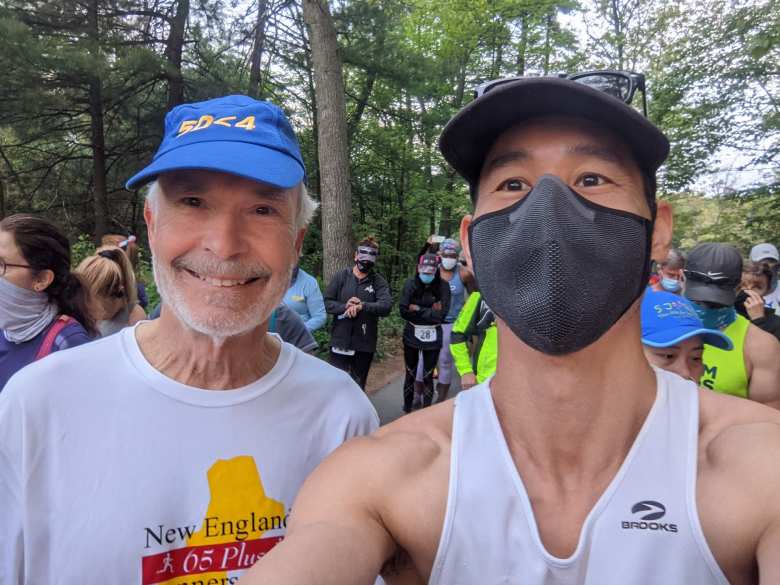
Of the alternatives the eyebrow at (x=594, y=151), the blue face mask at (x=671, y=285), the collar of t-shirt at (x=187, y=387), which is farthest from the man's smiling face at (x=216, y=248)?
the blue face mask at (x=671, y=285)

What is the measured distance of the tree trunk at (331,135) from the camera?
8.49 metres

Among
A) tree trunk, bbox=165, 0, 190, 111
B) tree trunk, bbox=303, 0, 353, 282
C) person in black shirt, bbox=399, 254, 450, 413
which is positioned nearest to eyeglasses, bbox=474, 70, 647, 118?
person in black shirt, bbox=399, 254, 450, 413

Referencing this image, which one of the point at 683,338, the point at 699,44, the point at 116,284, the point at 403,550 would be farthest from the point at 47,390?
the point at 699,44

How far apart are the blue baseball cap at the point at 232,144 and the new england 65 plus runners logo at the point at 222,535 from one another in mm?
835

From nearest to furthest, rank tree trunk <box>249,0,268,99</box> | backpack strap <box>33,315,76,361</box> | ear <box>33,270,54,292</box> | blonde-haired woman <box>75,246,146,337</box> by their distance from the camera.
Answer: backpack strap <box>33,315,76,361</box>, ear <box>33,270,54,292</box>, blonde-haired woman <box>75,246,146,337</box>, tree trunk <box>249,0,268,99</box>

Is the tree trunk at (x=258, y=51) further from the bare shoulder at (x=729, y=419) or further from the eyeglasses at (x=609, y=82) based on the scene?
the bare shoulder at (x=729, y=419)

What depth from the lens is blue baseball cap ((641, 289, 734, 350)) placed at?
2.45 m

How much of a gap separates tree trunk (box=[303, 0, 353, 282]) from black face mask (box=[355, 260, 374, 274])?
6.40 ft

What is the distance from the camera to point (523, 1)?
16969 millimetres

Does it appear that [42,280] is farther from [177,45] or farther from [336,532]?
[177,45]

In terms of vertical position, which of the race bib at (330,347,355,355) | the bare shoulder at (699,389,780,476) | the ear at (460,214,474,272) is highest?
the ear at (460,214,474,272)

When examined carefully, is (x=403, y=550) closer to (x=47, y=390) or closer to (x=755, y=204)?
(x=47, y=390)

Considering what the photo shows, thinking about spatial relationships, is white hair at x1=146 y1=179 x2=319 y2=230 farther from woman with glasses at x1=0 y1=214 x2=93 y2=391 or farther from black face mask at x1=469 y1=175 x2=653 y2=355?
woman with glasses at x1=0 y1=214 x2=93 y2=391

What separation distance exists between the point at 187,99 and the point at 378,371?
7015mm
